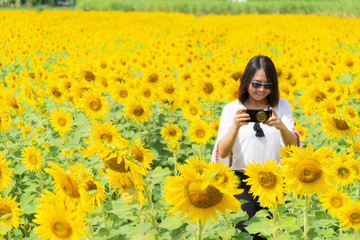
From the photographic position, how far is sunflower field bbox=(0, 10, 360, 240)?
1319 mm

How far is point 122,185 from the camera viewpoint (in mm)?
1478

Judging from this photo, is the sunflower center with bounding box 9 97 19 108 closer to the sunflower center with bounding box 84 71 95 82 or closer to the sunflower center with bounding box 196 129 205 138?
the sunflower center with bounding box 84 71 95 82

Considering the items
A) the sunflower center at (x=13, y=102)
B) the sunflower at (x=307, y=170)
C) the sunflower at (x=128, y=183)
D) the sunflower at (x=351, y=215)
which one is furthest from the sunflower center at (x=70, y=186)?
the sunflower center at (x=13, y=102)

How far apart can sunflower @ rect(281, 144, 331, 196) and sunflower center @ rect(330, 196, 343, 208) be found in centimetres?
82

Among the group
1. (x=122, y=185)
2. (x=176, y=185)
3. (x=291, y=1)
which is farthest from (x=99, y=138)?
(x=291, y=1)

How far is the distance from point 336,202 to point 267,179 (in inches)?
30.8

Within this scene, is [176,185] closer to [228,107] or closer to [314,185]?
[314,185]

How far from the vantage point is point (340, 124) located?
2.44 m

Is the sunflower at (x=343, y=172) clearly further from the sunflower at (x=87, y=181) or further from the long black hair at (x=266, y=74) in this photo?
the sunflower at (x=87, y=181)

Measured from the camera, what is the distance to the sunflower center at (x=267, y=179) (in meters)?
1.71

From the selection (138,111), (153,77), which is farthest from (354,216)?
(153,77)

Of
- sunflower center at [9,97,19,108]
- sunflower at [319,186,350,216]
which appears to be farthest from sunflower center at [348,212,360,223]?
sunflower center at [9,97,19,108]

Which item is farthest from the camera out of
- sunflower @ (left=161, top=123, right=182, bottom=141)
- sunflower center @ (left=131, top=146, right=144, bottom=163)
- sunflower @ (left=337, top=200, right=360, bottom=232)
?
sunflower @ (left=161, top=123, right=182, bottom=141)

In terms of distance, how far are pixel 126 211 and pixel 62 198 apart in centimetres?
26
